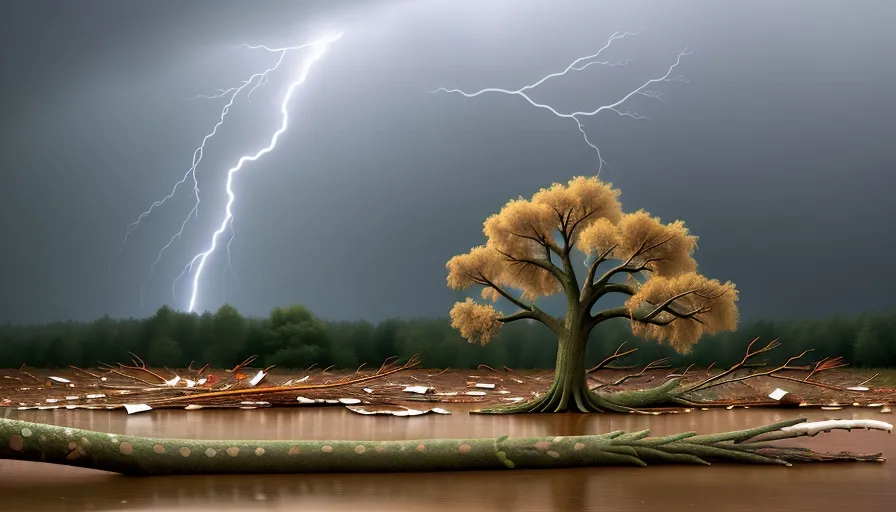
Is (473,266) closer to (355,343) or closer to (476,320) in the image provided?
(476,320)

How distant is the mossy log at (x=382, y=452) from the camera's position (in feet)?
9.45

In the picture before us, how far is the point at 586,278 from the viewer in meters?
5.72

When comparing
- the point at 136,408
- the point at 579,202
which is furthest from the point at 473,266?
the point at 136,408

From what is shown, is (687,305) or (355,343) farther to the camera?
(355,343)

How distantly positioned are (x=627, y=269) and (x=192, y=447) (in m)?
3.45

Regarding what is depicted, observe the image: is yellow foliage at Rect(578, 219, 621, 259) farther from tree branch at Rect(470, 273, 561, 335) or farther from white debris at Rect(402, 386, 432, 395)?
white debris at Rect(402, 386, 432, 395)

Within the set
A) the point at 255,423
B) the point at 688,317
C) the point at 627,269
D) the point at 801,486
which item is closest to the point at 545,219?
the point at 627,269

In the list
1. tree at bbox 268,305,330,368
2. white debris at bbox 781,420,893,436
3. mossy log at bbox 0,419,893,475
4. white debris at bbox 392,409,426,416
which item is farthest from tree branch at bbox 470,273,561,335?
tree at bbox 268,305,330,368

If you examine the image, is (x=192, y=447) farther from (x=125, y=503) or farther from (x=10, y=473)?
(x=10, y=473)

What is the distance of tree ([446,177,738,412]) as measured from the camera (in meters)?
5.32

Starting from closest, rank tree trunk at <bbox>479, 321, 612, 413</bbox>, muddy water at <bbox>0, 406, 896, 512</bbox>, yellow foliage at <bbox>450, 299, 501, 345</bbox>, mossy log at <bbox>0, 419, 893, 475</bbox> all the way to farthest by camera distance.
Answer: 1. muddy water at <bbox>0, 406, 896, 512</bbox>
2. mossy log at <bbox>0, 419, 893, 475</bbox>
3. tree trunk at <bbox>479, 321, 612, 413</bbox>
4. yellow foliage at <bbox>450, 299, 501, 345</bbox>

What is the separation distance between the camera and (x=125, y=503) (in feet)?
8.03

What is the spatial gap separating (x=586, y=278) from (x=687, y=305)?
2.38 ft

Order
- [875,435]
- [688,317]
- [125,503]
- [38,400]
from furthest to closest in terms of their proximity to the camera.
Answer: [38,400]
[688,317]
[875,435]
[125,503]
